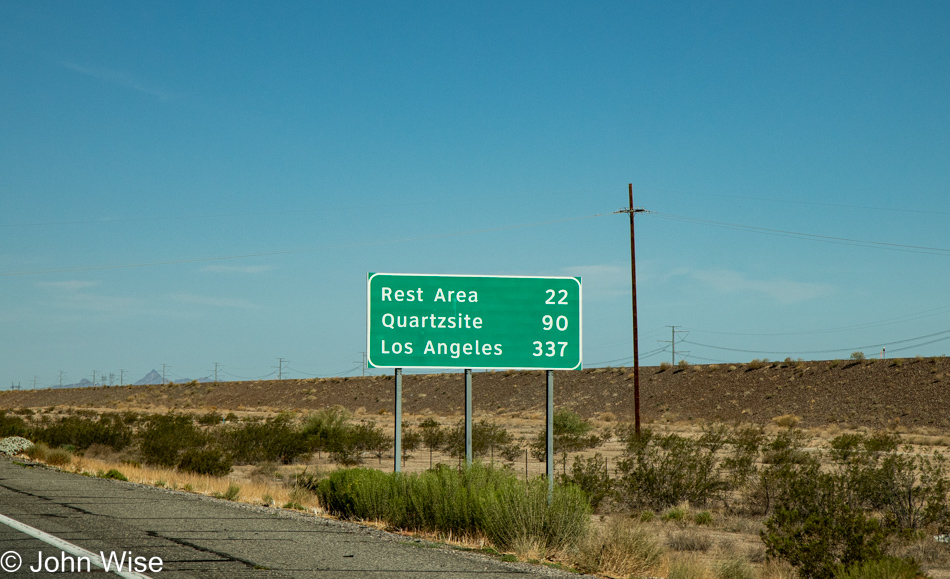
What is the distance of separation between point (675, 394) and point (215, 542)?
67.8m

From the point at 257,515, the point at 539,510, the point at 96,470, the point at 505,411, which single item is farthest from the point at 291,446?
the point at 505,411

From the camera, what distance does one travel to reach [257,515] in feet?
45.9

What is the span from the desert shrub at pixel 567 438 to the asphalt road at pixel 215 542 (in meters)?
17.9

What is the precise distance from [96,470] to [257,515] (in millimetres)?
11028

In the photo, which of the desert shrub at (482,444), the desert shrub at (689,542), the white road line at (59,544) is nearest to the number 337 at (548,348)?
the desert shrub at (689,542)

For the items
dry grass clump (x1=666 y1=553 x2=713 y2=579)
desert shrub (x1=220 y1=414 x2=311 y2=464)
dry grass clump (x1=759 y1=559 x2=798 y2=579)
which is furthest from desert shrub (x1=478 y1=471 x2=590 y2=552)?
desert shrub (x1=220 y1=414 x2=311 y2=464)

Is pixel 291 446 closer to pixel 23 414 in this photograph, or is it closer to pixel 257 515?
pixel 257 515

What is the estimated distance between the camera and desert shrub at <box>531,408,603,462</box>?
122ft

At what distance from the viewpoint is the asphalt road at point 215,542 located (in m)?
9.03

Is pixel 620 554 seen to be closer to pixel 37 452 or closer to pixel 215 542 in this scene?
pixel 215 542

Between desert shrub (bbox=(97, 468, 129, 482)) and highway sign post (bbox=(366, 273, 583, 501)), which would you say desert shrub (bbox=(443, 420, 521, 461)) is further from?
highway sign post (bbox=(366, 273, 583, 501))

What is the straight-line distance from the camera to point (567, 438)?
40812mm

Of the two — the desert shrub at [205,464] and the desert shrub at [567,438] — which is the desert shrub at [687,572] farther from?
the desert shrub at [205,464]

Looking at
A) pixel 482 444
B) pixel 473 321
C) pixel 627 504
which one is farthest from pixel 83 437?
pixel 473 321
